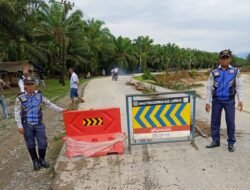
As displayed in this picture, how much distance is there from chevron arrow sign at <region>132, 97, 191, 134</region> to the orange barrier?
0.44 meters

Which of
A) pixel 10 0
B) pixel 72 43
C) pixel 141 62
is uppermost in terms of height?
pixel 10 0

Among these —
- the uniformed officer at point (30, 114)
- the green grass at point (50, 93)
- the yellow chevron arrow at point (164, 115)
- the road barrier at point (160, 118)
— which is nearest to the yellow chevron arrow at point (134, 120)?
the road barrier at point (160, 118)

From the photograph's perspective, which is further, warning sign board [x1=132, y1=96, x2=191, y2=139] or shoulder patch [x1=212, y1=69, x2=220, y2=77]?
warning sign board [x1=132, y1=96, x2=191, y2=139]

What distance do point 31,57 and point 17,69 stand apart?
3004 mm

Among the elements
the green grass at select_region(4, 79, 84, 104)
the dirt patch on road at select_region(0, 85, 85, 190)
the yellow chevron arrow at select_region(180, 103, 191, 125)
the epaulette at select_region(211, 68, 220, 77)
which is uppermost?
the epaulette at select_region(211, 68, 220, 77)

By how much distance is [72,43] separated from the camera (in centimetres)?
4800

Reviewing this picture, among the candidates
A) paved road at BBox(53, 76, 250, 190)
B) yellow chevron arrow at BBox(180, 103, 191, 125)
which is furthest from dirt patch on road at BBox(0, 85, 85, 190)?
yellow chevron arrow at BBox(180, 103, 191, 125)

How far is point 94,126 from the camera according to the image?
6.93 metres

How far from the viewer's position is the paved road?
16.9 feet

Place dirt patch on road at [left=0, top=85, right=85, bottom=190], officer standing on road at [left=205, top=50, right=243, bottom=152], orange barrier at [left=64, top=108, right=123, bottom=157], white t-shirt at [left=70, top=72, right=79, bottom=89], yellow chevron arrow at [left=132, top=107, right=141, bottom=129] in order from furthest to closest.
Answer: white t-shirt at [left=70, top=72, right=79, bottom=89]
orange barrier at [left=64, top=108, right=123, bottom=157]
yellow chevron arrow at [left=132, top=107, right=141, bottom=129]
officer standing on road at [left=205, top=50, right=243, bottom=152]
dirt patch on road at [left=0, top=85, right=85, bottom=190]

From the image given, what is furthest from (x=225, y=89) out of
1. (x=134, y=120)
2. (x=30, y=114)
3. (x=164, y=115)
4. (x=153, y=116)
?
(x=30, y=114)

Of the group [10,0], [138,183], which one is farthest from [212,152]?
[10,0]

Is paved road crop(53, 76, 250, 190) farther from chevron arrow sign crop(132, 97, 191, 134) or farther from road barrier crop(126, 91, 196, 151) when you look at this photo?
chevron arrow sign crop(132, 97, 191, 134)

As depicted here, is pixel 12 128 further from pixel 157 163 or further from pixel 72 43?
pixel 72 43
